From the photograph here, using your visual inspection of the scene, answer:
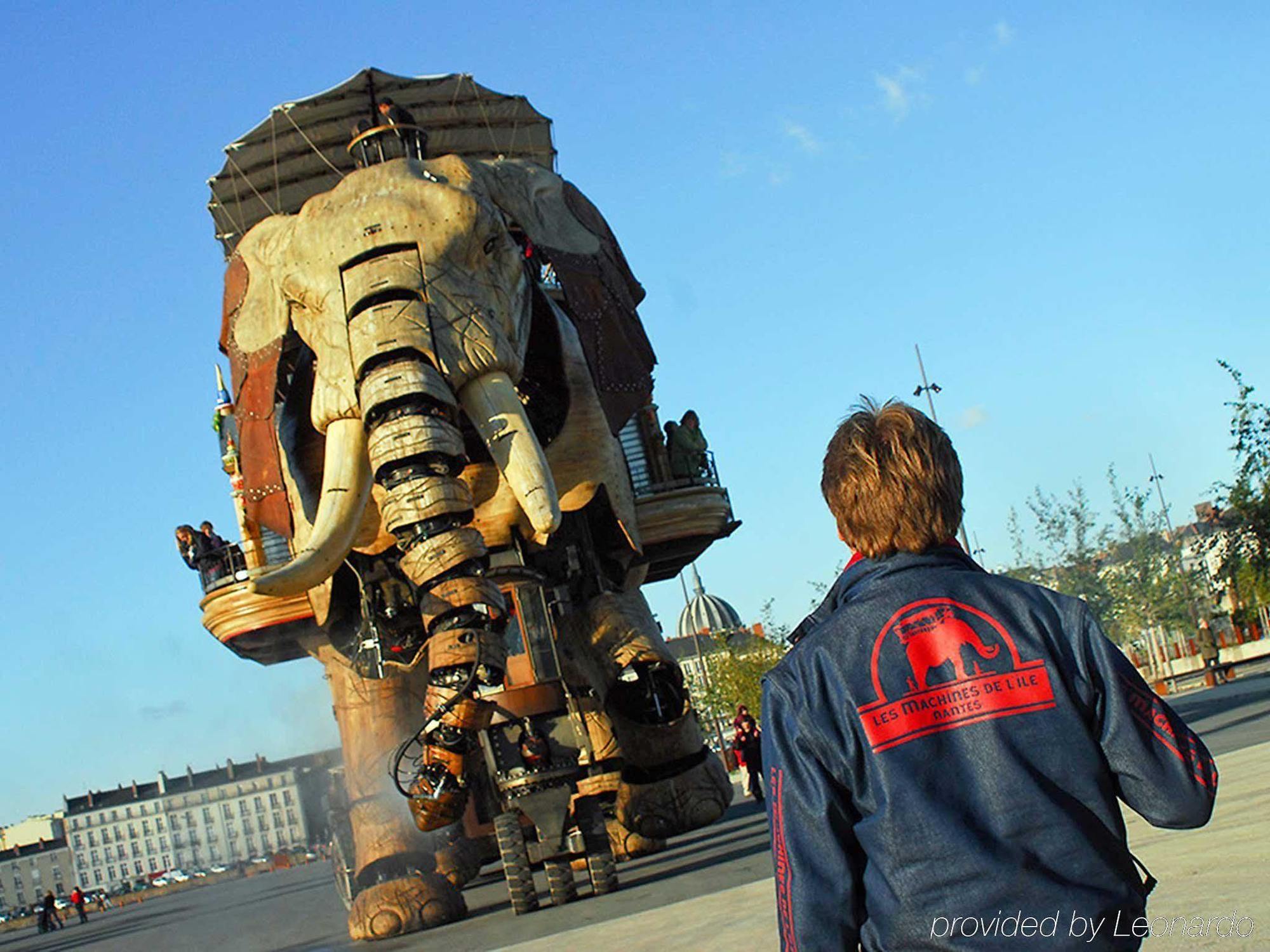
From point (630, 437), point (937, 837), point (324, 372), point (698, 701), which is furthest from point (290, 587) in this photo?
point (698, 701)

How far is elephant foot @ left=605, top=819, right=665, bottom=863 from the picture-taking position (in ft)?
41.9

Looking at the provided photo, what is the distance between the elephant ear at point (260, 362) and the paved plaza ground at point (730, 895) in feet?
10.4

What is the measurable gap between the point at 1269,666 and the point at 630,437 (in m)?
24.5

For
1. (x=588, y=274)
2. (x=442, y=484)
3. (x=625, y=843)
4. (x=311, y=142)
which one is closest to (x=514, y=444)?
(x=442, y=484)

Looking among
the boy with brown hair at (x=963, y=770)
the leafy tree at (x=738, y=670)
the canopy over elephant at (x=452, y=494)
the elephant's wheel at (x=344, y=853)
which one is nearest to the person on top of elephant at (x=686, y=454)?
the canopy over elephant at (x=452, y=494)

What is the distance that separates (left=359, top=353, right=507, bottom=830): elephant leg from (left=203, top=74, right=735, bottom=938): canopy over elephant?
14 mm

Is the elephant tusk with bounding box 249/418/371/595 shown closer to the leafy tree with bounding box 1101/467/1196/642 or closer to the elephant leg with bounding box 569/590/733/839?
the elephant leg with bounding box 569/590/733/839

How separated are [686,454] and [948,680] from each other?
12.2 m

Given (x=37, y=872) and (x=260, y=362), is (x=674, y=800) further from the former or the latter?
(x=37, y=872)

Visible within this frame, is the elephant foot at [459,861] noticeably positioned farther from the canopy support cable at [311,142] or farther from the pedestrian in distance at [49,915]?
the pedestrian in distance at [49,915]

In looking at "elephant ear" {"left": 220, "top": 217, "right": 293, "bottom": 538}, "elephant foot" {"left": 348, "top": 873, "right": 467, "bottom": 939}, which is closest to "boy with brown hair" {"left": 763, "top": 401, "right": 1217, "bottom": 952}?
"elephant foot" {"left": 348, "top": 873, "right": 467, "bottom": 939}

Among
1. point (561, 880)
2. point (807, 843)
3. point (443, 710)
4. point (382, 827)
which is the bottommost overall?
point (561, 880)

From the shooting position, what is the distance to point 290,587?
9422mm

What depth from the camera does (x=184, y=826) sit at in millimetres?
164250
